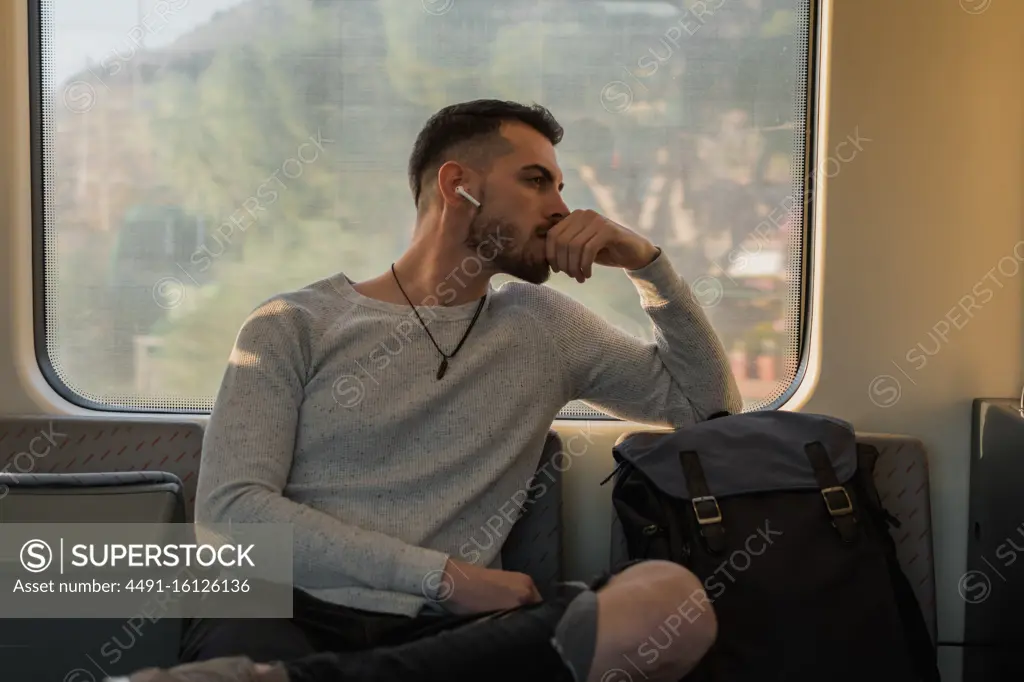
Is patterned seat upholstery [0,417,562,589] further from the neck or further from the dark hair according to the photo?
the dark hair

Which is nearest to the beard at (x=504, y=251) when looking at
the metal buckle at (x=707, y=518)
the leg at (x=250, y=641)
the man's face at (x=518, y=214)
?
the man's face at (x=518, y=214)

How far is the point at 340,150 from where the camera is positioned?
252cm

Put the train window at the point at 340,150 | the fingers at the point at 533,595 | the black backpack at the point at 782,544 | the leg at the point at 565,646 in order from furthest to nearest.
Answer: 1. the train window at the point at 340,150
2. the black backpack at the point at 782,544
3. the fingers at the point at 533,595
4. the leg at the point at 565,646

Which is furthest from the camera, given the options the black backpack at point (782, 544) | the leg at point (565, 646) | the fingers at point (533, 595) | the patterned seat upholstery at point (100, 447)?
the patterned seat upholstery at point (100, 447)

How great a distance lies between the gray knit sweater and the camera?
1.79 meters

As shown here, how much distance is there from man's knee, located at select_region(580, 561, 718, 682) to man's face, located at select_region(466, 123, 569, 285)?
2.37ft

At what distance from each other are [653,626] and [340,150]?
58.9 inches

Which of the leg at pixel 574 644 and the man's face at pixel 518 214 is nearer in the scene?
the leg at pixel 574 644

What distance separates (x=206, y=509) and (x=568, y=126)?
129 centimetres

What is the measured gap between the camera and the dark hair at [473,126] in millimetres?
2127

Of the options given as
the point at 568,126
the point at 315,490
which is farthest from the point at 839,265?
the point at 315,490

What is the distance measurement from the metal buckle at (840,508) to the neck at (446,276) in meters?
0.82

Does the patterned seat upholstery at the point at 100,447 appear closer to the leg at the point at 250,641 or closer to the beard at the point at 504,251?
the leg at the point at 250,641

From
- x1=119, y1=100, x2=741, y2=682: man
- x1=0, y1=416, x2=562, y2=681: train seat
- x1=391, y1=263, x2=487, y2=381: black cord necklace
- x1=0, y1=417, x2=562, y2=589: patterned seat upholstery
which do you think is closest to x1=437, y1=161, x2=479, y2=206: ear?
x1=119, y1=100, x2=741, y2=682: man
